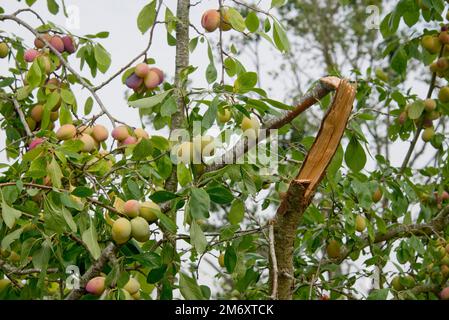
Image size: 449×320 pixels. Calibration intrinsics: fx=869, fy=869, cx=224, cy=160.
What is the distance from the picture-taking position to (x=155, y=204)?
4.86 ft

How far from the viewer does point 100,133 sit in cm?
167

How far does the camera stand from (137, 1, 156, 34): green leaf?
1720mm

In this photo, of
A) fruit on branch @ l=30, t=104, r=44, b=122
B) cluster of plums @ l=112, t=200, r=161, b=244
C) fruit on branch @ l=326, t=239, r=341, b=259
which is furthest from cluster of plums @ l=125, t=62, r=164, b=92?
fruit on branch @ l=326, t=239, r=341, b=259

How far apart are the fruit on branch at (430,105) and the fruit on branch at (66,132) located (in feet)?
3.85

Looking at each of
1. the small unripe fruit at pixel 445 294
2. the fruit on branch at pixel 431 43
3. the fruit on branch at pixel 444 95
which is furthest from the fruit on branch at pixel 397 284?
the fruit on branch at pixel 431 43

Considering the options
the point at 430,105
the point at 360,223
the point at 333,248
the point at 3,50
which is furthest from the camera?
the point at 430,105

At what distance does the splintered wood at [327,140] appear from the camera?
4.46 feet

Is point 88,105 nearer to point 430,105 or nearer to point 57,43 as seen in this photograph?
point 57,43

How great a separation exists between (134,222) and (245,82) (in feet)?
1.00

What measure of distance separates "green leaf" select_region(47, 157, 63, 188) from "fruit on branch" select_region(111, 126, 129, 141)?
22cm

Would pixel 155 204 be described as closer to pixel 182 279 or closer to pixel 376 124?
pixel 182 279

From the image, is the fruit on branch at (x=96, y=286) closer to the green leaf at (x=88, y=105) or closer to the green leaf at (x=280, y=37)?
the green leaf at (x=88, y=105)

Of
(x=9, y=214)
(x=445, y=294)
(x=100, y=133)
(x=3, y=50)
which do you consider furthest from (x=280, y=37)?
(x=445, y=294)
